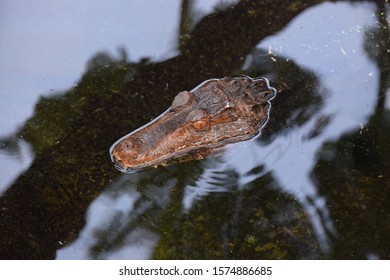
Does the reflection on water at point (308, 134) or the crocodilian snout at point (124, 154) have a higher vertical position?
the crocodilian snout at point (124, 154)

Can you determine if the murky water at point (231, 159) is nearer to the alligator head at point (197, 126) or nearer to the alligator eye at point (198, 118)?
the alligator head at point (197, 126)

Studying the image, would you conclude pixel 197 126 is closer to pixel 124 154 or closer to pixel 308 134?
pixel 124 154

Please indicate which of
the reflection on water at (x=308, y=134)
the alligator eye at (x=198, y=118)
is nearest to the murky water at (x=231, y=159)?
the reflection on water at (x=308, y=134)

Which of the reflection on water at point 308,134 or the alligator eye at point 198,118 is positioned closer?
the alligator eye at point 198,118

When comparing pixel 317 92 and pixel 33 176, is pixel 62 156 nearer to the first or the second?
pixel 33 176

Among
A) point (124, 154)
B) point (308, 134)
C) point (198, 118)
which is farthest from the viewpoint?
point (308, 134)

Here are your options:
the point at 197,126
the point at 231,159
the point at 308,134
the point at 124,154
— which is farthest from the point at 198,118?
the point at 308,134
